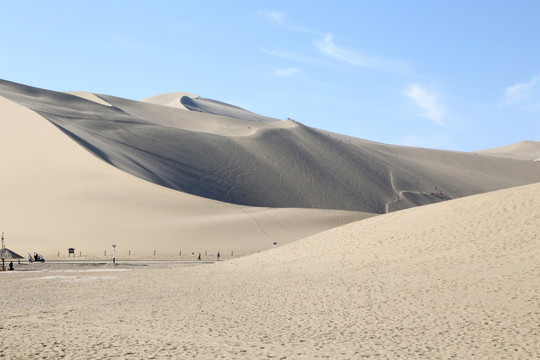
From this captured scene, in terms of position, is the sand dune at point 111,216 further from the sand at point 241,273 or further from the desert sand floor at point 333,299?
the desert sand floor at point 333,299

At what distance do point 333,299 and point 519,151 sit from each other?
17506cm

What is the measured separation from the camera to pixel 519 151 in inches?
6969

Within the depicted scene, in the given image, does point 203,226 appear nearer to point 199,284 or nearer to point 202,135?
point 199,284

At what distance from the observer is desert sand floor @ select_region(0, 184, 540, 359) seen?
1059 cm

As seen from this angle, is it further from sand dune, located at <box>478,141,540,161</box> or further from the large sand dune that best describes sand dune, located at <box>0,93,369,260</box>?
sand dune, located at <box>478,141,540,161</box>

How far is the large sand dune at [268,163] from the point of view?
76.0m

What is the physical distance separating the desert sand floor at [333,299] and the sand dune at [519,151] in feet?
490

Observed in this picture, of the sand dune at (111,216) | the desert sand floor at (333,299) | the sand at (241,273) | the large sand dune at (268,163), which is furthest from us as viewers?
the large sand dune at (268,163)

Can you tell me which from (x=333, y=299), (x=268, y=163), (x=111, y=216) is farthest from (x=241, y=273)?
(x=268, y=163)

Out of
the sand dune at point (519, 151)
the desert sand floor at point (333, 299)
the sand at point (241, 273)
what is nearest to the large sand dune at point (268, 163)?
the sand at point (241, 273)

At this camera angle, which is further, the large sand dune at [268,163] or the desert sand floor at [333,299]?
the large sand dune at [268,163]

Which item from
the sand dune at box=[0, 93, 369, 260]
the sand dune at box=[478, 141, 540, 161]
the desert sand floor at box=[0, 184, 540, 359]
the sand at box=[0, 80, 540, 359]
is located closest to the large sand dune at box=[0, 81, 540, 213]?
the sand dune at box=[0, 93, 369, 260]

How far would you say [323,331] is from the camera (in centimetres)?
1204

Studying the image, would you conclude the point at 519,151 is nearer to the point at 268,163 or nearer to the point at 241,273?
the point at 268,163
